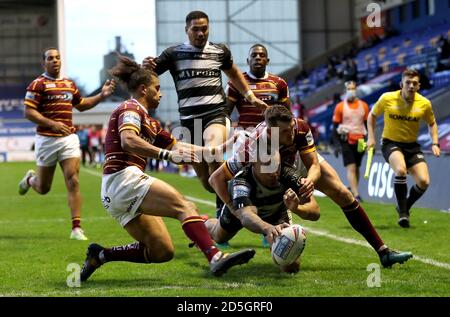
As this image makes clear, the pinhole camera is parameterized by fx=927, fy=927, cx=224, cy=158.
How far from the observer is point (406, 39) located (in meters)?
38.2

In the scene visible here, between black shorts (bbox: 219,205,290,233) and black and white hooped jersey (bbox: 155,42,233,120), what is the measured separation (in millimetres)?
1742

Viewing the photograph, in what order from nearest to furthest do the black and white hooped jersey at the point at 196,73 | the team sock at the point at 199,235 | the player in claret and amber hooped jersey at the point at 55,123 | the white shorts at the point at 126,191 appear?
1. the team sock at the point at 199,235
2. the white shorts at the point at 126,191
3. the black and white hooped jersey at the point at 196,73
4. the player in claret and amber hooped jersey at the point at 55,123

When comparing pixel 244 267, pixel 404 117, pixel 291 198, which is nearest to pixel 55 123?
pixel 244 267

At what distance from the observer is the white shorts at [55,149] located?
35.8ft

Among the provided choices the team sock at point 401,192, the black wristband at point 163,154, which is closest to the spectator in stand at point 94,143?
the team sock at point 401,192

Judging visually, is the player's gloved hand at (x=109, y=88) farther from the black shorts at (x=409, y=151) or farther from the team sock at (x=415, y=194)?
the team sock at (x=415, y=194)

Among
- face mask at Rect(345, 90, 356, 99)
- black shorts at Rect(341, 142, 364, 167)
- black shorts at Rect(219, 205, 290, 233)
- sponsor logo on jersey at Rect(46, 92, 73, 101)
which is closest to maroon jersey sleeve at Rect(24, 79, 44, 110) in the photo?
sponsor logo on jersey at Rect(46, 92, 73, 101)

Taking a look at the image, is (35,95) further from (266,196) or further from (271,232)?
(271,232)

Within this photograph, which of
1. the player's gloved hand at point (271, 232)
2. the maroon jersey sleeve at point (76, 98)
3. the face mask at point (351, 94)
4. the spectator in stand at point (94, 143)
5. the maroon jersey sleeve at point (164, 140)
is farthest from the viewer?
the spectator in stand at point (94, 143)

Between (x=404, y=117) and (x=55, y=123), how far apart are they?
14.0 feet

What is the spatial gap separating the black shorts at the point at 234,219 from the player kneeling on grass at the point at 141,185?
861mm

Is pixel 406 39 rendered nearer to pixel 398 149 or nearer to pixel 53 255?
pixel 398 149

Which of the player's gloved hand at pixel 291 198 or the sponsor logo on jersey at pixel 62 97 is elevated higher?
the sponsor logo on jersey at pixel 62 97

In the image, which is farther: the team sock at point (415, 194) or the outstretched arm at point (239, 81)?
the team sock at point (415, 194)
